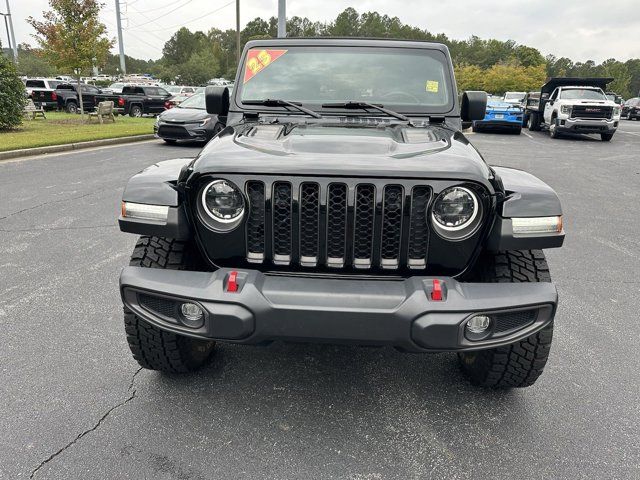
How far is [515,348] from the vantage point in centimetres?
244

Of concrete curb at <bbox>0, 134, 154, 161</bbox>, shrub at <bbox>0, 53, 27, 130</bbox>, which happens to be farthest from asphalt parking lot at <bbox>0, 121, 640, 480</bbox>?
shrub at <bbox>0, 53, 27, 130</bbox>

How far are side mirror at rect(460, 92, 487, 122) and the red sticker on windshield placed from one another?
4.40ft

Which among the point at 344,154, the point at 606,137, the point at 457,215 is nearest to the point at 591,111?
the point at 606,137

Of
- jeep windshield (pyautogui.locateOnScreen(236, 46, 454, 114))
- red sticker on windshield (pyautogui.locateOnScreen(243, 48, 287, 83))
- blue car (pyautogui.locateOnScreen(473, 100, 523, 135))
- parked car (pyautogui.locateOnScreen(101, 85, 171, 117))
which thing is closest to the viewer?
jeep windshield (pyautogui.locateOnScreen(236, 46, 454, 114))

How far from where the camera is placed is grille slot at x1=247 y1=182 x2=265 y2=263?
215cm

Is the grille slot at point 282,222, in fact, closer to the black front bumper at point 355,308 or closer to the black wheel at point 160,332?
the black front bumper at point 355,308

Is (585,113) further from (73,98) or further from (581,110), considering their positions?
(73,98)

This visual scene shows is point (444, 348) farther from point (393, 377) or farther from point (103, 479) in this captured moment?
point (103, 479)

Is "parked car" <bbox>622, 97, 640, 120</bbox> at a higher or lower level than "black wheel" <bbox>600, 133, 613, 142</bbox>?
higher

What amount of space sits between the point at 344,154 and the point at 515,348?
128 cm

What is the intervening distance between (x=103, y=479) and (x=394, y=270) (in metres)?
1.52

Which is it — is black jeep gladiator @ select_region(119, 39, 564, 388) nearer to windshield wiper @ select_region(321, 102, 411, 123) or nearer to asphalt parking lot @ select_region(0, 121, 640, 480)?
asphalt parking lot @ select_region(0, 121, 640, 480)

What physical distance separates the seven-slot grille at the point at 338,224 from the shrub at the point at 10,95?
14487 millimetres

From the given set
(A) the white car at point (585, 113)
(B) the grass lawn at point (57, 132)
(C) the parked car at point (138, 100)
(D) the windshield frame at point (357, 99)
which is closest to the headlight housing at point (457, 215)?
(D) the windshield frame at point (357, 99)
